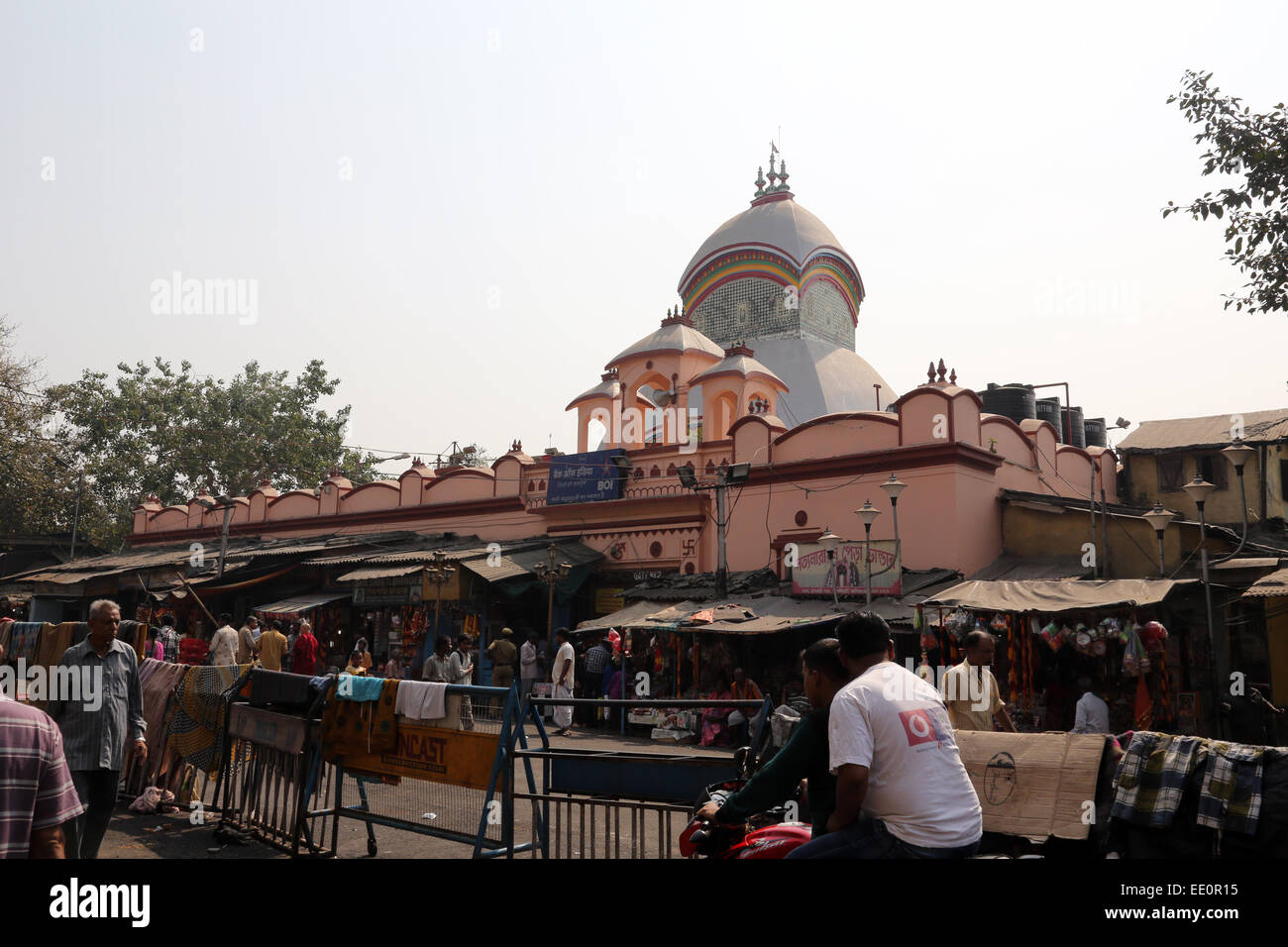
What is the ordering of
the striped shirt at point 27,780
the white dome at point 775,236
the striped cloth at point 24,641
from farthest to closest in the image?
1. the white dome at point 775,236
2. the striped cloth at point 24,641
3. the striped shirt at point 27,780

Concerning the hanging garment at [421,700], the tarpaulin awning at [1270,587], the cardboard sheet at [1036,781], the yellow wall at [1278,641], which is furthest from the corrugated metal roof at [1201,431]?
the hanging garment at [421,700]

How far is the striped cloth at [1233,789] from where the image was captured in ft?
15.6

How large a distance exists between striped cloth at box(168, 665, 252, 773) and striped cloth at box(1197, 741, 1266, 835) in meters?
6.89

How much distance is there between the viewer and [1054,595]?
13.3 meters

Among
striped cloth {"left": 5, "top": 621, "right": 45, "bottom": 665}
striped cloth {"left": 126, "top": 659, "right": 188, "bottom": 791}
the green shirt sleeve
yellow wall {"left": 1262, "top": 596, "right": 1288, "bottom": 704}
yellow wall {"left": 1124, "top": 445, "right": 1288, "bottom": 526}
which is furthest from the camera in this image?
yellow wall {"left": 1124, "top": 445, "right": 1288, "bottom": 526}

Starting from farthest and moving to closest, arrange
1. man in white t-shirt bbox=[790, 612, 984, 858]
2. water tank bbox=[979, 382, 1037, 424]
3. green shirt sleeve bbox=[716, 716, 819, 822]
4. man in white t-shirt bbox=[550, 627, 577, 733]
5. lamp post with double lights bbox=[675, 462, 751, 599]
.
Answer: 1. water tank bbox=[979, 382, 1037, 424]
2. lamp post with double lights bbox=[675, 462, 751, 599]
3. man in white t-shirt bbox=[550, 627, 577, 733]
4. green shirt sleeve bbox=[716, 716, 819, 822]
5. man in white t-shirt bbox=[790, 612, 984, 858]

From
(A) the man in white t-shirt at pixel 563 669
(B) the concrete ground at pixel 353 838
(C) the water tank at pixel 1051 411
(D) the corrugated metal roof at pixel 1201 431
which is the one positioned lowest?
(B) the concrete ground at pixel 353 838

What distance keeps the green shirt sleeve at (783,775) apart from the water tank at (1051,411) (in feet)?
73.7

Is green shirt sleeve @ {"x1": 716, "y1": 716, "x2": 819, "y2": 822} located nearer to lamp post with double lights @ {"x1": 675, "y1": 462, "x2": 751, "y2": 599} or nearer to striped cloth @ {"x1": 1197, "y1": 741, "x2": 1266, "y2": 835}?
striped cloth @ {"x1": 1197, "y1": 741, "x2": 1266, "y2": 835}

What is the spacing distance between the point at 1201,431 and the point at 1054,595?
32.2 ft

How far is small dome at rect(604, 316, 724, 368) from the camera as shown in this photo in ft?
79.7

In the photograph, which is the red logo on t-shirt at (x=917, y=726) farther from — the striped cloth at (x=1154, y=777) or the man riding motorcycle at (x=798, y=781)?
the striped cloth at (x=1154, y=777)

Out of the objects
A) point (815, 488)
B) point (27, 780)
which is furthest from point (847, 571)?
point (27, 780)

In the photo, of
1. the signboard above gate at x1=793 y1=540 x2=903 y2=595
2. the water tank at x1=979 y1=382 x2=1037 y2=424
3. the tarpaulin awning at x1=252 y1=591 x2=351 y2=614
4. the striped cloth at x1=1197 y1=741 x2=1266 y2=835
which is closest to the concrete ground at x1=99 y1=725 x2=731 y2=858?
the striped cloth at x1=1197 y1=741 x2=1266 y2=835
